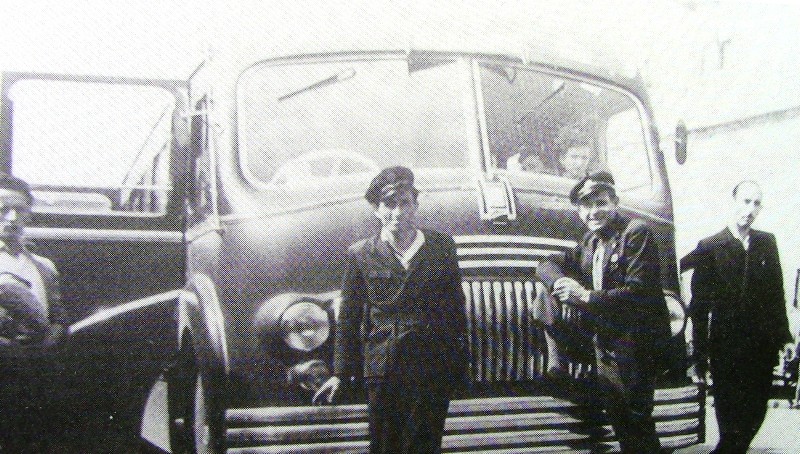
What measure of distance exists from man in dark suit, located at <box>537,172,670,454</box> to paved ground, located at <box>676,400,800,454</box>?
0.81 metres

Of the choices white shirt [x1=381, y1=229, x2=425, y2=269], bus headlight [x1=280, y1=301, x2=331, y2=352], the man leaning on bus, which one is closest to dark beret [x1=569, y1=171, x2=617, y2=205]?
white shirt [x1=381, y1=229, x2=425, y2=269]

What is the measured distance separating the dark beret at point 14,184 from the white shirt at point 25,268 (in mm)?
192

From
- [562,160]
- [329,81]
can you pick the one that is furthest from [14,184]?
[562,160]

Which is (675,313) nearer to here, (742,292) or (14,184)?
(742,292)

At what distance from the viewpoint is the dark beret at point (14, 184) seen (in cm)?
252

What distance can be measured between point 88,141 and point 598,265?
1.90 meters

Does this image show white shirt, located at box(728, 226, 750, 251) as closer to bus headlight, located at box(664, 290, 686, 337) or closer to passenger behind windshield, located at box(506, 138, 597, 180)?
bus headlight, located at box(664, 290, 686, 337)

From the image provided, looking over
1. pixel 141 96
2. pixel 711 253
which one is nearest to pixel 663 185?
pixel 711 253

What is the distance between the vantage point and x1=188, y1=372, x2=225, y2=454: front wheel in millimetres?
2250

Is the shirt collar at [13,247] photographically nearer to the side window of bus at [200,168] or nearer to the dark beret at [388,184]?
the side window of bus at [200,168]

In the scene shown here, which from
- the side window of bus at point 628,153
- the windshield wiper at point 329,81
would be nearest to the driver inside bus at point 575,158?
the side window of bus at point 628,153

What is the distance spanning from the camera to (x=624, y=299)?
254 centimetres

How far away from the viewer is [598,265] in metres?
2.56

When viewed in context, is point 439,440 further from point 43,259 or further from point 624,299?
point 43,259
